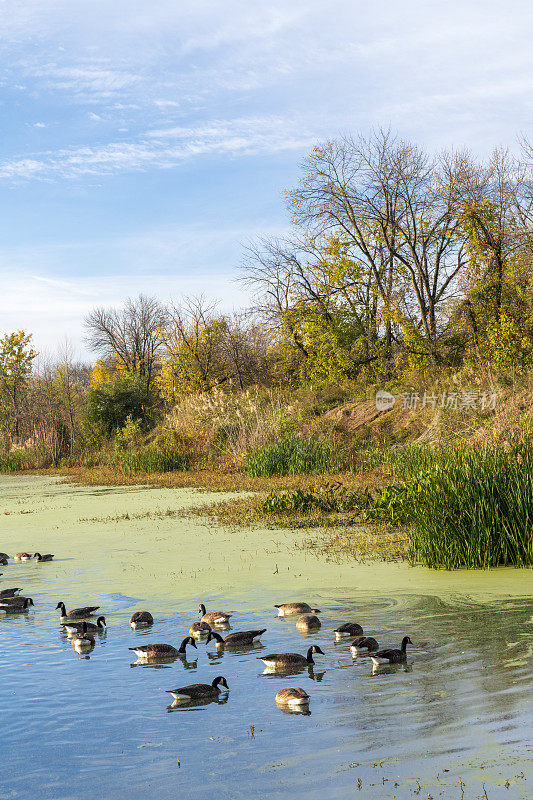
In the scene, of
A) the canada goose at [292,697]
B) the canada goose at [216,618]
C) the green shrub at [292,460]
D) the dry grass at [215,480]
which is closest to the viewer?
the canada goose at [292,697]

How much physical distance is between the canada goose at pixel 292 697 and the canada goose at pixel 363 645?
1.02 metres

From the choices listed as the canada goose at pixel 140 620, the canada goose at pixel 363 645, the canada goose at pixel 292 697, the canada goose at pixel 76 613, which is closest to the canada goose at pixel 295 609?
the canada goose at pixel 363 645

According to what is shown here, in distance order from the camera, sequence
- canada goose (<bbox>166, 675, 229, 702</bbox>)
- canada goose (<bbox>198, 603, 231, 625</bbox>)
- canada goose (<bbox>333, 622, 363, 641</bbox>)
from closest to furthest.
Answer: canada goose (<bbox>166, 675, 229, 702</bbox>) < canada goose (<bbox>333, 622, 363, 641</bbox>) < canada goose (<bbox>198, 603, 231, 625</bbox>)

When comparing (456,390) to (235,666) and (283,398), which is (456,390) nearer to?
(283,398)

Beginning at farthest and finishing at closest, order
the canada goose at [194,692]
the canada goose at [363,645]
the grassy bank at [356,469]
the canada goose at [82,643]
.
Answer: the grassy bank at [356,469] < the canada goose at [82,643] < the canada goose at [363,645] < the canada goose at [194,692]

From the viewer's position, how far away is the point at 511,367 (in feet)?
76.7

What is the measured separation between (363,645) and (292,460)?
13.7 meters

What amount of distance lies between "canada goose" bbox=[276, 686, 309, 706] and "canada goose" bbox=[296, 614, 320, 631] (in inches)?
62.3

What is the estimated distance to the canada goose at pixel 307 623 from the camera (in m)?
6.21

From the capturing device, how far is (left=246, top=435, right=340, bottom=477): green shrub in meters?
19.0

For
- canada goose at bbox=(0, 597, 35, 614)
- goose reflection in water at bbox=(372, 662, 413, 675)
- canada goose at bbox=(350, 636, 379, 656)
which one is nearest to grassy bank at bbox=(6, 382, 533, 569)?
canada goose at bbox=(350, 636, 379, 656)

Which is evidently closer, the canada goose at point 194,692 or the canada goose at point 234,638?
the canada goose at point 194,692

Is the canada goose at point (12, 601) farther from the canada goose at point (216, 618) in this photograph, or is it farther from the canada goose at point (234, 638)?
the canada goose at point (234, 638)

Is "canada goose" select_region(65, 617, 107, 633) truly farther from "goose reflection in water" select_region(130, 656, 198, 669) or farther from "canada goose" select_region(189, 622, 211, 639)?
"canada goose" select_region(189, 622, 211, 639)
